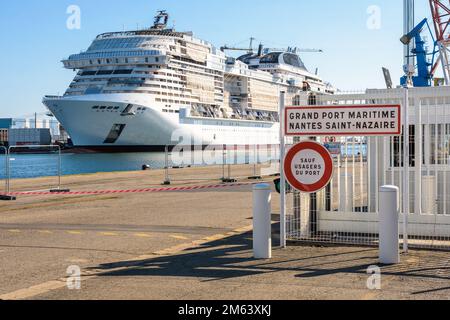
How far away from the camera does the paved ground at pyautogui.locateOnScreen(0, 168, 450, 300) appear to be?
546 centimetres

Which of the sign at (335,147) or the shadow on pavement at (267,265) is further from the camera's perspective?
the sign at (335,147)

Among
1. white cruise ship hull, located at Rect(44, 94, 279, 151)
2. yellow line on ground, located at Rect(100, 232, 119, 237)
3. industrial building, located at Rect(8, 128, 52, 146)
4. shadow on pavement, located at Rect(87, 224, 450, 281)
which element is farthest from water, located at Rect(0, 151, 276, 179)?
industrial building, located at Rect(8, 128, 52, 146)

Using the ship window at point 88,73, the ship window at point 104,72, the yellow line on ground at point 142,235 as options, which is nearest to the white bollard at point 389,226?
the yellow line on ground at point 142,235

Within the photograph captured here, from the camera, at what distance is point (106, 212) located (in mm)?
12938

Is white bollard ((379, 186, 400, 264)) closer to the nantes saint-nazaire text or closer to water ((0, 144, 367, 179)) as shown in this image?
the nantes saint-nazaire text

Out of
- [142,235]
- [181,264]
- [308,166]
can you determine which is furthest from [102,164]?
[181,264]

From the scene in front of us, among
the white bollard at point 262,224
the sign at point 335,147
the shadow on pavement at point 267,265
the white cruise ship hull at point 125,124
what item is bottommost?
the shadow on pavement at point 267,265

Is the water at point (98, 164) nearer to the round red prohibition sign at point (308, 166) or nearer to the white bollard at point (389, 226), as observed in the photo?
the round red prohibition sign at point (308, 166)

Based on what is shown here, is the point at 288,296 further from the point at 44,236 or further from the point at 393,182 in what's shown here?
the point at 44,236

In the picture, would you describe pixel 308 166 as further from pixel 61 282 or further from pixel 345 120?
pixel 61 282

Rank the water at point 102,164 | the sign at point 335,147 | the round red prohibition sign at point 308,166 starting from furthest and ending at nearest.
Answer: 1. the water at point 102,164
2. the sign at point 335,147
3. the round red prohibition sign at point 308,166

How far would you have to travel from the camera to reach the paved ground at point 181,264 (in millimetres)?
5465

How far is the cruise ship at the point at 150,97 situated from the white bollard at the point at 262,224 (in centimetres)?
5477

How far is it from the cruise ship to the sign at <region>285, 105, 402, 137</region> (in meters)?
54.2
